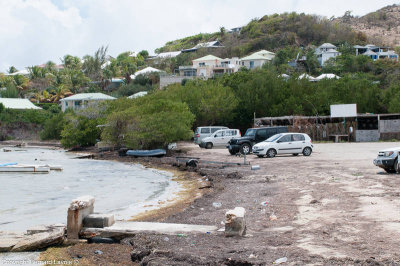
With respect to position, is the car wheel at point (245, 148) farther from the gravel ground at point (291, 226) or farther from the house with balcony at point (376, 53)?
the house with balcony at point (376, 53)

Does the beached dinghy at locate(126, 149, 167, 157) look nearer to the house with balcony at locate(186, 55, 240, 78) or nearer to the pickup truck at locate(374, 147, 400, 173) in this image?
the pickup truck at locate(374, 147, 400, 173)

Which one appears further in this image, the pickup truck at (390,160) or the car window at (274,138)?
the car window at (274,138)

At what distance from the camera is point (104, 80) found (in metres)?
114

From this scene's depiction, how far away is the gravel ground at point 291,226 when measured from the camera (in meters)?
8.29

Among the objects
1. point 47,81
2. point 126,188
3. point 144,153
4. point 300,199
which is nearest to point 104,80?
point 47,81

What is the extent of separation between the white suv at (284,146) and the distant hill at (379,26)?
13277 centimetres

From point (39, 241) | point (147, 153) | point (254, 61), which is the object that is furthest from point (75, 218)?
point (254, 61)

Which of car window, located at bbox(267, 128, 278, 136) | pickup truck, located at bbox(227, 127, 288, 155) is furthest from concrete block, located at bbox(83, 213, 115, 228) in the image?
car window, located at bbox(267, 128, 278, 136)

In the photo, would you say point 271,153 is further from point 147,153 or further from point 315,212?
point 315,212

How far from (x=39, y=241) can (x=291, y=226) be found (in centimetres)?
546

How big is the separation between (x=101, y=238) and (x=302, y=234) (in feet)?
14.1

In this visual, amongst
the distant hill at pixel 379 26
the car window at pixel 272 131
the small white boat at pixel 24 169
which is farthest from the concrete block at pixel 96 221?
the distant hill at pixel 379 26

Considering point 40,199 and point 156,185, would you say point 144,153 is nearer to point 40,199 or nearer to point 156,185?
point 156,185

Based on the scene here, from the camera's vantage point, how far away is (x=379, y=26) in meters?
187
